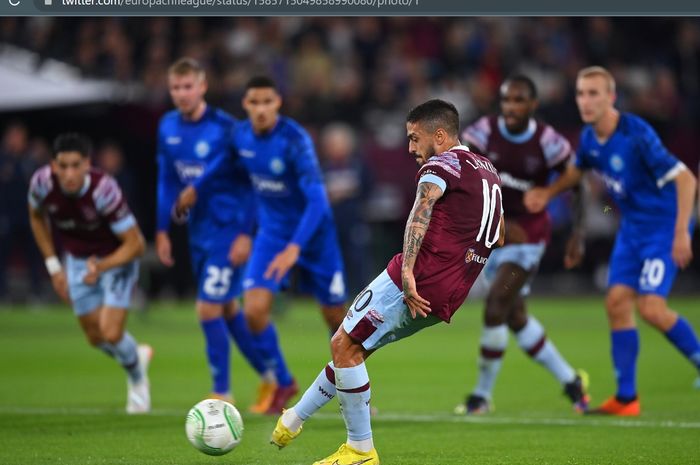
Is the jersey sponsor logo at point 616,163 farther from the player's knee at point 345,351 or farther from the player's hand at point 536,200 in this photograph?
the player's knee at point 345,351

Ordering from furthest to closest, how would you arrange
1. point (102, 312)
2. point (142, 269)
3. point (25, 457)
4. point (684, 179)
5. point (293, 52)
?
point (293, 52) → point (142, 269) → point (102, 312) → point (684, 179) → point (25, 457)

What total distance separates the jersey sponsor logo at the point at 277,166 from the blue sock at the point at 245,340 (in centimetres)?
151

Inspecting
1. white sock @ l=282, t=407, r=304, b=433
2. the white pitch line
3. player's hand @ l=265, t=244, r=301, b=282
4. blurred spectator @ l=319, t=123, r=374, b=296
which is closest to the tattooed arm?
white sock @ l=282, t=407, r=304, b=433

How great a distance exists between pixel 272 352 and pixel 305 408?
326 centimetres

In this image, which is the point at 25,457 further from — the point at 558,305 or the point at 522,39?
the point at 522,39

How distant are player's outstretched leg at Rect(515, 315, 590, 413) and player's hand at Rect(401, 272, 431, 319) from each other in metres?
3.86

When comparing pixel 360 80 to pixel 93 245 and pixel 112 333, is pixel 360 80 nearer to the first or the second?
pixel 93 245

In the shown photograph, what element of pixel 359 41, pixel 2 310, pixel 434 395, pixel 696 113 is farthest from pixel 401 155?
pixel 434 395

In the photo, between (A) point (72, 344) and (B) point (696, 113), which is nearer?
(A) point (72, 344)

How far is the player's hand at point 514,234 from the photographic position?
10570mm

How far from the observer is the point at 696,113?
23031 mm

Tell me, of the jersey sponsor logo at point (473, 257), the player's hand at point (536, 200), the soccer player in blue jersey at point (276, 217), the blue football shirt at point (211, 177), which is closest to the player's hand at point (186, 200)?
the soccer player in blue jersey at point (276, 217)

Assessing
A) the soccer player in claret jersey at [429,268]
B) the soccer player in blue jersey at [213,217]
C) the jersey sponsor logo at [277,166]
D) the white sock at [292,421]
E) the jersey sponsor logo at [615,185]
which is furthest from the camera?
the soccer player in blue jersey at [213,217]

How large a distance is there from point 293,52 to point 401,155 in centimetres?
419
